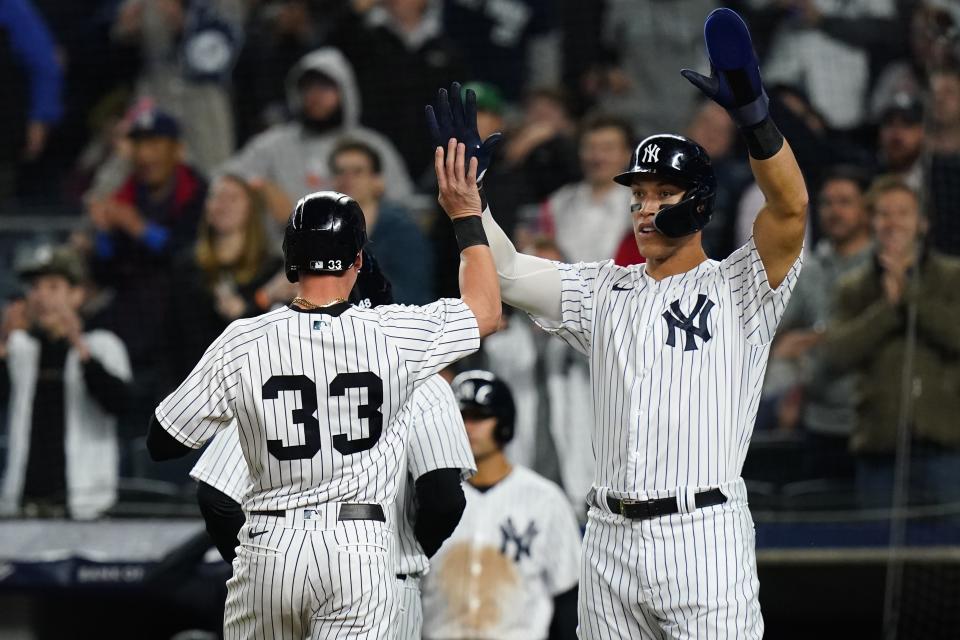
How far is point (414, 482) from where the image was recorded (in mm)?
4016

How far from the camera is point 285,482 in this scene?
11.4ft

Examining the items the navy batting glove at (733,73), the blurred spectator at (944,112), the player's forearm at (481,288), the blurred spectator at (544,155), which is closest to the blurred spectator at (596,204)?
the blurred spectator at (544,155)

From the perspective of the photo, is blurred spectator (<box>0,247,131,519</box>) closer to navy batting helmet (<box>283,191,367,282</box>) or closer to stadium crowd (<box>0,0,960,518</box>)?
stadium crowd (<box>0,0,960,518</box>)

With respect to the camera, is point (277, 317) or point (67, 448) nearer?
point (277, 317)

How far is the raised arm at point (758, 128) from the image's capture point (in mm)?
3428

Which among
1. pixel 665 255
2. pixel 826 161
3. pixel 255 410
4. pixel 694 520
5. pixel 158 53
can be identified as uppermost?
pixel 158 53

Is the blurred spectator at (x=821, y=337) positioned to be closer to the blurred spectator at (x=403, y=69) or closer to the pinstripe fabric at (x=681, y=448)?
the blurred spectator at (x=403, y=69)

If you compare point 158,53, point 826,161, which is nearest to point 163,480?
point 158,53

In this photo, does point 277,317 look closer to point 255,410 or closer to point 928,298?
point 255,410

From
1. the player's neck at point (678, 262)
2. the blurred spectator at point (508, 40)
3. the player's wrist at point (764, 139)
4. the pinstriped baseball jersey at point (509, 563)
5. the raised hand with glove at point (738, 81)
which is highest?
the blurred spectator at point (508, 40)

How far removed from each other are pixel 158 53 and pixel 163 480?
2.71 meters

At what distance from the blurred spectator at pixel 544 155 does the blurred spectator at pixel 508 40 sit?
75 centimetres

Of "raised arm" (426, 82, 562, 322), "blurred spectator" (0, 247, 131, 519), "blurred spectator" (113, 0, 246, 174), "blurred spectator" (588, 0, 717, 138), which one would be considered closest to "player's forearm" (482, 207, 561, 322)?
"raised arm" (426, 82, 562, 322)

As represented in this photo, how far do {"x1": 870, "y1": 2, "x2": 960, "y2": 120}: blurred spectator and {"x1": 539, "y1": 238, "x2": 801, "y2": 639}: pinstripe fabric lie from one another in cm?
374
